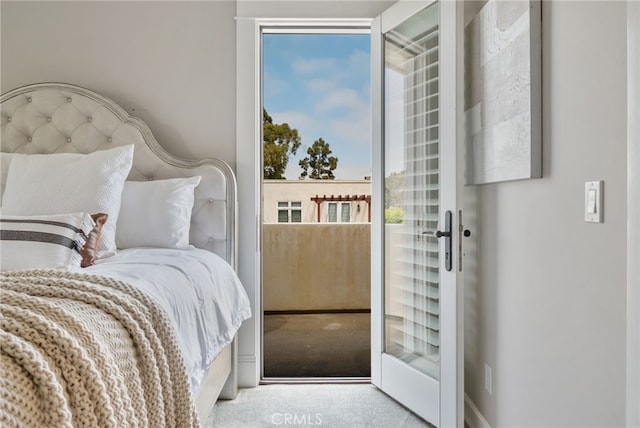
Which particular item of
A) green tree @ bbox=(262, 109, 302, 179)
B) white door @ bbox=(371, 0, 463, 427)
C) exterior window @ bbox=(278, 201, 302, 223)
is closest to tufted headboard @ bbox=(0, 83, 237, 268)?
white door @ bbox=(371, 0, 463, 427)

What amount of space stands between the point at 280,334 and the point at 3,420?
3073 mm

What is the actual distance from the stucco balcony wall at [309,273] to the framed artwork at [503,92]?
2.33 m

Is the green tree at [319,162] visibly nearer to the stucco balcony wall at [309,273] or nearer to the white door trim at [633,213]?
the stucco balcony wall at [309,273]

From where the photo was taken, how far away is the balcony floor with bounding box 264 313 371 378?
2766 mm

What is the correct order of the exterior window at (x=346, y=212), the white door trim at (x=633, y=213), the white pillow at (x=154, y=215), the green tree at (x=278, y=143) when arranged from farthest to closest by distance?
the exterior window at (x=346, y=212)
the green tree at (x=278, y=143)
the white pillow at (x=154, y=215)
the white door trim at (x=633, y=213)

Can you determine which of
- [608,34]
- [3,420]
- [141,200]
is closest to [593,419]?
[608,34]

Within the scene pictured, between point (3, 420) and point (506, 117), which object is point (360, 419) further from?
point (3, 420)

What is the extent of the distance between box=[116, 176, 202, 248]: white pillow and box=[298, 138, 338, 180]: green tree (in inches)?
160

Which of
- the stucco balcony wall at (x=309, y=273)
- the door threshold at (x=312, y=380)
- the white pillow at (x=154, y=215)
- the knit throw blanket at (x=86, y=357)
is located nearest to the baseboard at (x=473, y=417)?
the door threshold at (x=312, y=380)

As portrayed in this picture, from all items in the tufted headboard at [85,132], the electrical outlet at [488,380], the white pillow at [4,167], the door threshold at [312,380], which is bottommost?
the door threshold at [312,380]

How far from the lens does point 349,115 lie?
19.7 ft

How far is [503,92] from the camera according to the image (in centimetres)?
161

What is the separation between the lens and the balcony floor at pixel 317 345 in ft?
9.07

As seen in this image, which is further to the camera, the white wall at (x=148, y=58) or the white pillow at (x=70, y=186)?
the white wall at (x=148, y=58)
